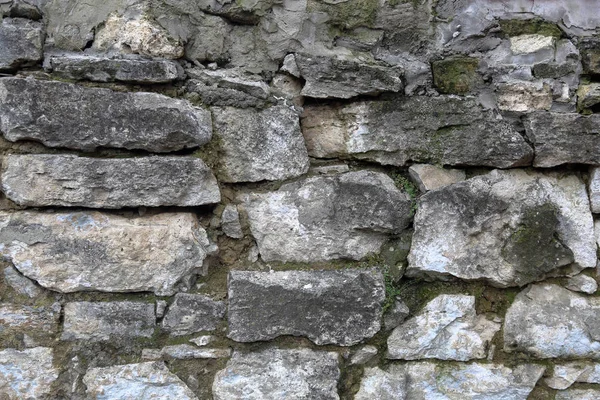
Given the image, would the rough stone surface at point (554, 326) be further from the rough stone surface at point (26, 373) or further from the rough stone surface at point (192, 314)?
the rough stone surface at point (26, 373)

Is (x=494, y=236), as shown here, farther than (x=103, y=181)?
Yes

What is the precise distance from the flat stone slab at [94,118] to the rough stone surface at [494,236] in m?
0.77

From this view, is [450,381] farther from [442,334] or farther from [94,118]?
[94,118]

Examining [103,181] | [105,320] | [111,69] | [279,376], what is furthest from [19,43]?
[279,376]

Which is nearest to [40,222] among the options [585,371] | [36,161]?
[36,161]

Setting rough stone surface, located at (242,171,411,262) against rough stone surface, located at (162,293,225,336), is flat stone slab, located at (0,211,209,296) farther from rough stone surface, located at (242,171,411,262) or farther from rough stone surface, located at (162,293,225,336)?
rough stone surface, located at (242,171,411,262)

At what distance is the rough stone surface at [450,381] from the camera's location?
5.34 feet

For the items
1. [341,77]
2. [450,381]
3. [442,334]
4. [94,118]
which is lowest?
[450,381]

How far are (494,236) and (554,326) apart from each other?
1.15ft

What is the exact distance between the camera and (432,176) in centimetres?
167

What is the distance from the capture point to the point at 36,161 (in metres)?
1.48

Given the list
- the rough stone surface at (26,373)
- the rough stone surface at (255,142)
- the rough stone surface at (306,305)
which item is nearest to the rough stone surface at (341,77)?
the rough stone surface at (255,142)

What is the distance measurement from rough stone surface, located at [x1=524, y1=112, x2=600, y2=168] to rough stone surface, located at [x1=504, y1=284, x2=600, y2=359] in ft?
1.47

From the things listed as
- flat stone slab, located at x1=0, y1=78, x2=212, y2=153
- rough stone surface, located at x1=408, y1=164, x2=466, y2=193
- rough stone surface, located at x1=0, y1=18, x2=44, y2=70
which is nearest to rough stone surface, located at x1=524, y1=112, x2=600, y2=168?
rough stone surface, located at x1=408, y1=164, x2=466, y2=193
